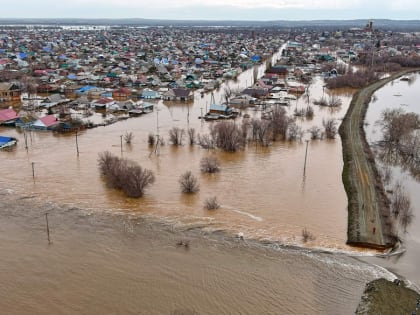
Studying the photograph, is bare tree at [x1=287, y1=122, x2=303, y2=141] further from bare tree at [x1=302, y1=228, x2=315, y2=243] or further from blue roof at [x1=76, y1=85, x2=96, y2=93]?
blue roof at [x1=76, y1=85, x2=96, y2=93]

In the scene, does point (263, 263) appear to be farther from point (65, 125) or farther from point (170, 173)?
point (65, 125)

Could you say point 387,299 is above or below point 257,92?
below

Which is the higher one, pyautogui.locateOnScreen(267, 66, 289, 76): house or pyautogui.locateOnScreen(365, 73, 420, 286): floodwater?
pyautogui.locateOnScreen(267, 66, 289, 76): house

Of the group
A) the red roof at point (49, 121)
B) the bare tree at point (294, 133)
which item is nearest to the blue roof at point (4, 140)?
the red roof at point (49, 121)

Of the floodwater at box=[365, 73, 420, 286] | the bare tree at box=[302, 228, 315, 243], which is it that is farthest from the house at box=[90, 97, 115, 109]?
the bare tree at box=[302, 228, 315, 243]

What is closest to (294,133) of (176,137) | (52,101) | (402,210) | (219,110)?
(176,137)

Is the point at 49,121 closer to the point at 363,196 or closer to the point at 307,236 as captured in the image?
the point at 307,236
